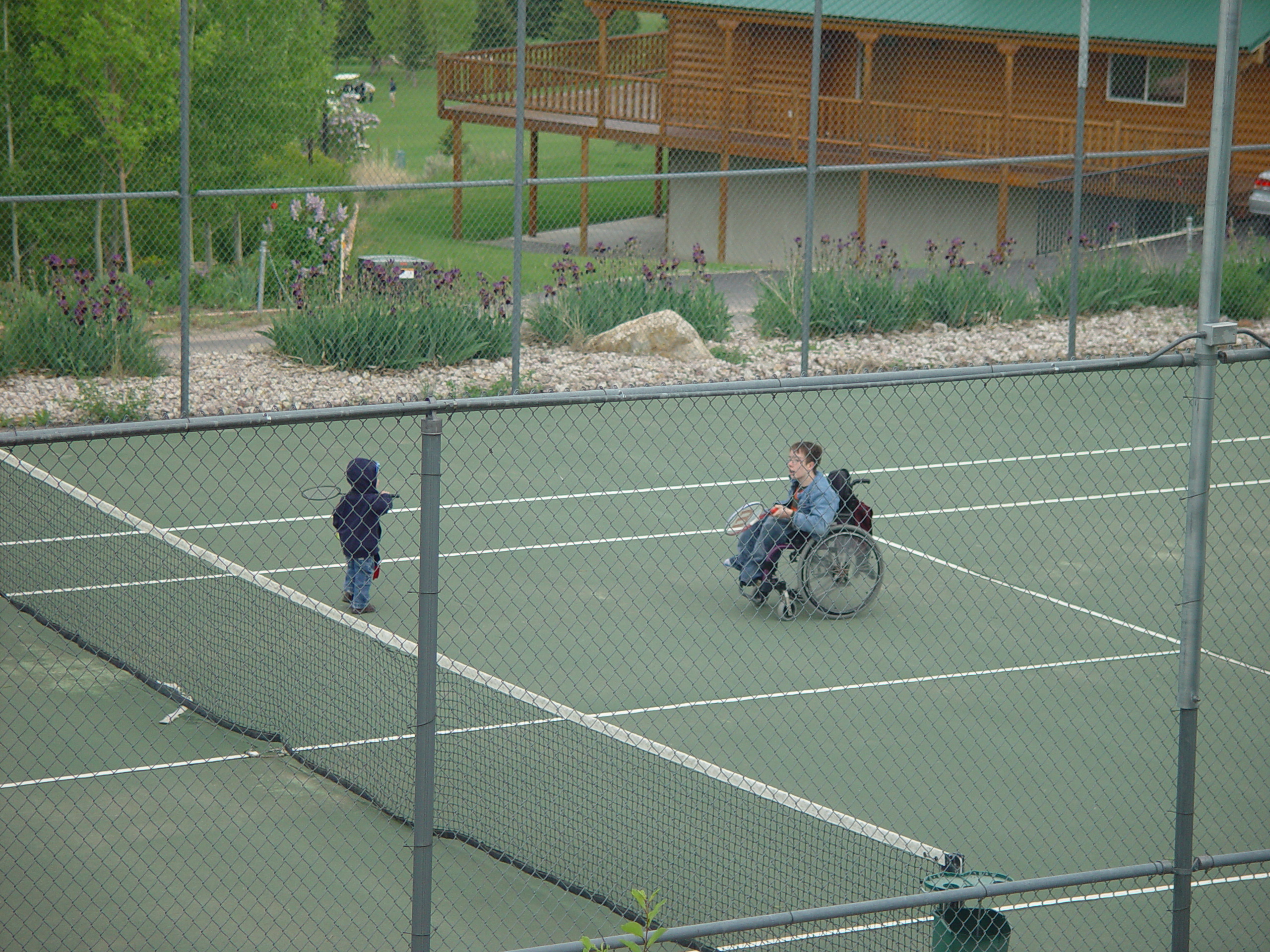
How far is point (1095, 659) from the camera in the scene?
9.45 metres

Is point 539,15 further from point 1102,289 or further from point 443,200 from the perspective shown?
point 443,200

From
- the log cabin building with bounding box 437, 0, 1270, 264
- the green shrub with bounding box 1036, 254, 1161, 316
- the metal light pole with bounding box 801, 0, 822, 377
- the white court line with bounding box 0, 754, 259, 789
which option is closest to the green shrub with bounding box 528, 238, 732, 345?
the metal light pole with bounding box 801, 0, 822, 377

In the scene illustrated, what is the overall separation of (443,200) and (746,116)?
5977 millimetres

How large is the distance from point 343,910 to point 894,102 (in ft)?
76.0

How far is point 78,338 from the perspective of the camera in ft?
50.8

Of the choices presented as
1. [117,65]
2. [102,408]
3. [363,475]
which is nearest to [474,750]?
[363,475]

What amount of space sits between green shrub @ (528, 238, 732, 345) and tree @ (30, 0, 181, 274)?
186 inches

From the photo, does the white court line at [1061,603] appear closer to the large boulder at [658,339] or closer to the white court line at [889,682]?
the white court line at [889,682]

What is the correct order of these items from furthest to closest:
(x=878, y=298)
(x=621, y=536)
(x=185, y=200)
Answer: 1. (x=878, y=298)
2. (x=185, y=200)
3. (x=621, y=536)

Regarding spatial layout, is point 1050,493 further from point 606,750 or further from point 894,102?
point 894,102

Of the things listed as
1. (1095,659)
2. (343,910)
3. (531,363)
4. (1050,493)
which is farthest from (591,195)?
(343,910)

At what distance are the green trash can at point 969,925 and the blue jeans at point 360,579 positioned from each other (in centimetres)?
491

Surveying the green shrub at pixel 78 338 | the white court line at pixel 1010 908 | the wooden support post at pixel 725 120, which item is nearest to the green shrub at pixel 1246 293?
the wooden support post at pixel 725 120

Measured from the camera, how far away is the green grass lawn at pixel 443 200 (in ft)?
83.0
